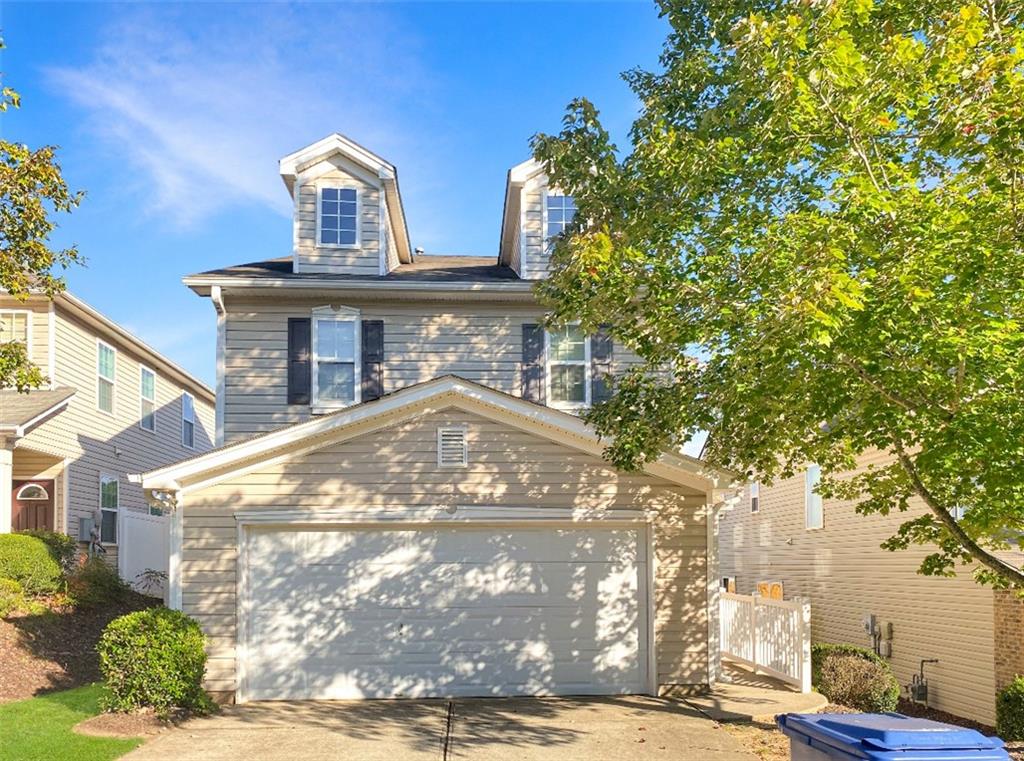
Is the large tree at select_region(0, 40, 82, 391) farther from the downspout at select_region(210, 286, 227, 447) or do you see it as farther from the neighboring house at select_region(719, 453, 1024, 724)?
the neighboring house at select_region(719, 453, 1024, 724)

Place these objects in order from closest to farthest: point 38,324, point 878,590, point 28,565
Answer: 1. point 28,565
2. point 878,590
3. point 38,324

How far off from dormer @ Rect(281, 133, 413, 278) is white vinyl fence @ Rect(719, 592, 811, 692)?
345 inches

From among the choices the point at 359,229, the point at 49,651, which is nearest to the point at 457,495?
the point at 359,229

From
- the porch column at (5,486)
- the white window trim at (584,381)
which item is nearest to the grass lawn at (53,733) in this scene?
the porch column at (5,486)

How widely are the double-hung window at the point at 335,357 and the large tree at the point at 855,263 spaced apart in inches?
248

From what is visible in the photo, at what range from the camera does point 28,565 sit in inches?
652

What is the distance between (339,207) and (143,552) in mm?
10529

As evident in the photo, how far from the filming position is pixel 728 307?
9.09 metres

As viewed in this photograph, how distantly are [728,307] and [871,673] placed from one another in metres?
7.32

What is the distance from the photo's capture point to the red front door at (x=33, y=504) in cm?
2041

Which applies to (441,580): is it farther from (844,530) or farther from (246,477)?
(844,530)

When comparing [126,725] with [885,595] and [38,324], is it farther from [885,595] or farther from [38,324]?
[885,595]

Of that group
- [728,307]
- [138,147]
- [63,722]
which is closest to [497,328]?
[138,147]

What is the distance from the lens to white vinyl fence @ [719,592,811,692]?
1273cm
